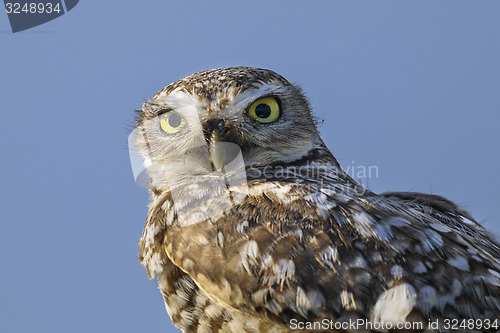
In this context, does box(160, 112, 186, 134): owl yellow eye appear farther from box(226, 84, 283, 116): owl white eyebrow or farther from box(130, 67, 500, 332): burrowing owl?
box(226, 84, 283, 116): owl white eyebrow

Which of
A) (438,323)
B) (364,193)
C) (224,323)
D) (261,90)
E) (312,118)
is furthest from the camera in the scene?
(312,118)

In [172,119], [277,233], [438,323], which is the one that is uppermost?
[172,119]

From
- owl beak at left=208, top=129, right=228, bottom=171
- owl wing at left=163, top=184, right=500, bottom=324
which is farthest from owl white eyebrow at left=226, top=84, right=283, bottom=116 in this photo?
owl wing at left=163, top=184, right=500, bottom=324

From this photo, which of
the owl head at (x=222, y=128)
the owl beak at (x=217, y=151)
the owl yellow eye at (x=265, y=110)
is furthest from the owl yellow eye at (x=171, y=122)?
the owl yellow eye at (x=265, y=110)

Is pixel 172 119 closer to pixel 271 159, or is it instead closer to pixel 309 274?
pixel 271 159

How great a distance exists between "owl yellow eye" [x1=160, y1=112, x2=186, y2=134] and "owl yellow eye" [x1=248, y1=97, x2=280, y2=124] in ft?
1.03

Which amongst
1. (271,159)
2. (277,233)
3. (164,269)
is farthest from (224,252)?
(271,159)

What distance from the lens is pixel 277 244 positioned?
6.40 ft

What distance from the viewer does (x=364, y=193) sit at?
7.66 feet

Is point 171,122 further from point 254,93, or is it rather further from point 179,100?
point 254,93

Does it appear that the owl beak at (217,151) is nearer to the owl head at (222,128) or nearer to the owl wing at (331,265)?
the owl head at (222,128)

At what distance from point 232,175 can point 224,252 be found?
464 millimetres

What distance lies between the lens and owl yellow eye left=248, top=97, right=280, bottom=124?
2.51m

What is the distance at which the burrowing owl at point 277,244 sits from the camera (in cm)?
190
